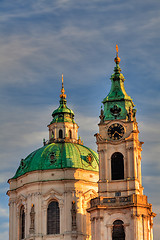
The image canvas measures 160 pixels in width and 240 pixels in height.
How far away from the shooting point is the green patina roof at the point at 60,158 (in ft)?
354

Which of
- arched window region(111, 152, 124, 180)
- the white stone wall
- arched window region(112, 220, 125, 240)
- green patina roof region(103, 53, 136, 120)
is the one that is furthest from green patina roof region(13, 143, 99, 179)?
arched window region(112, 220, 125, 240)

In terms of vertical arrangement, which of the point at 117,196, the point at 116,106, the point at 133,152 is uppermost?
the point at 116,106

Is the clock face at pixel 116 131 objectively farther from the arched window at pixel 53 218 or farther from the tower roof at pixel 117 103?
the arched window at pixel 53 218

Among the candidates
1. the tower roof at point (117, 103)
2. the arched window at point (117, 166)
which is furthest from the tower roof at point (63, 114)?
the arched window at point (117, 166)

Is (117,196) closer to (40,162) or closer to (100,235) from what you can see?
(100,235)

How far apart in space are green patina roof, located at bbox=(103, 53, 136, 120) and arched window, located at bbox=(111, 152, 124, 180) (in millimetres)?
5662

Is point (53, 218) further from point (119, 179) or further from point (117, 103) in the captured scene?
point (117, 103)

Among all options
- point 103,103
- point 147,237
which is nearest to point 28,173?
point 103,103

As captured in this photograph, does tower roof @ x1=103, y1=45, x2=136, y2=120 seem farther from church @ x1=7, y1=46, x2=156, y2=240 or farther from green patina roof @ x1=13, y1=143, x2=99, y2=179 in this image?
green patina roof @ x1=13, y1=143, x2=99, y2=179

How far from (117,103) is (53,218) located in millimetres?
20666

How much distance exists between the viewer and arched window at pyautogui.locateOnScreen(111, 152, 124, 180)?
316 ft

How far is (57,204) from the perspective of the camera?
10544cm

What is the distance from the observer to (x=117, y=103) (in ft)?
328

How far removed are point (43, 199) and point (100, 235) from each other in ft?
53.9
